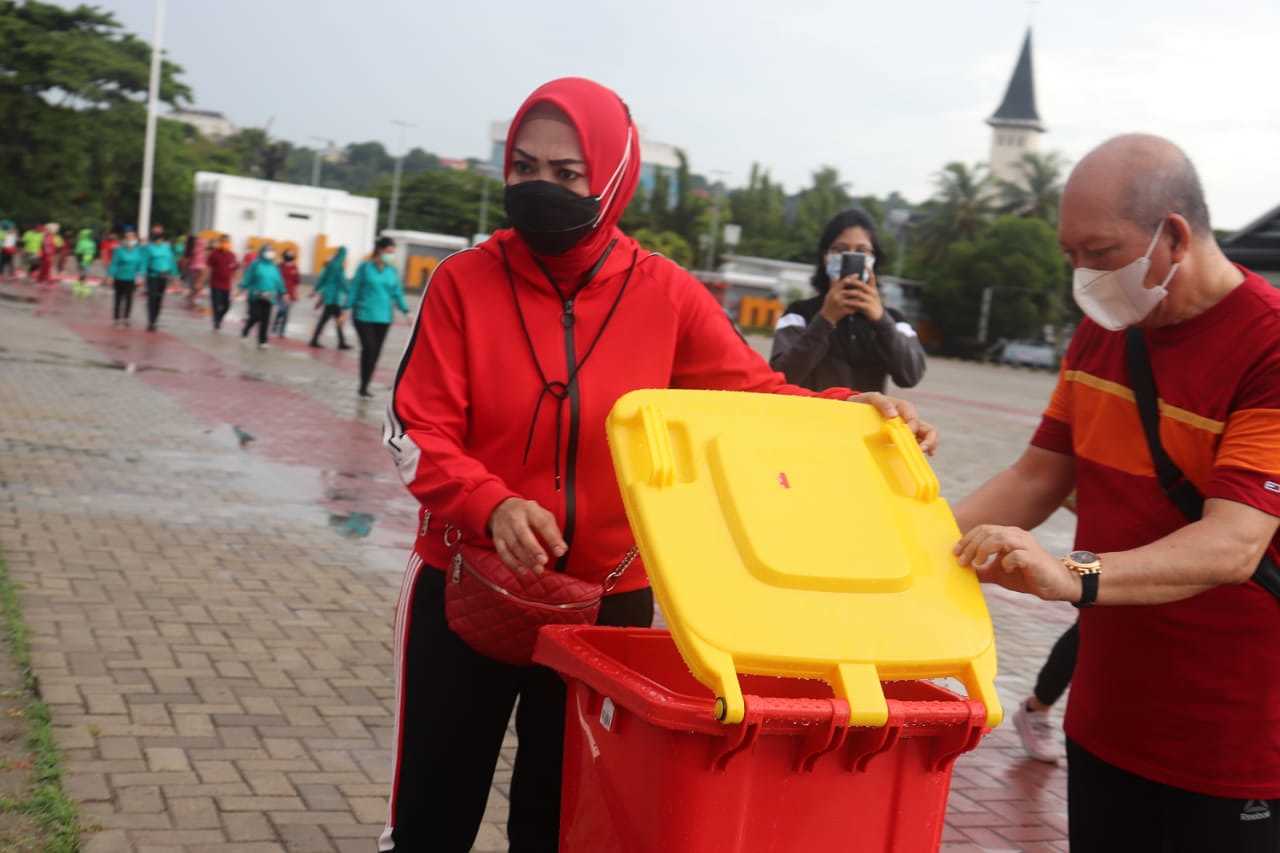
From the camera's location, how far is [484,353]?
2623 millimetres

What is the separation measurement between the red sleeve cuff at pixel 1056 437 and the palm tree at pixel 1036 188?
81138mm

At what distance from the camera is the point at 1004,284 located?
70312 mm

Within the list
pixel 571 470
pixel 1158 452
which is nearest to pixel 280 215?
pixel 571 470

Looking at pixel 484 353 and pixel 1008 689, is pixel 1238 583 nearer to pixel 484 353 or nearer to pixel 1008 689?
pixel 484 353

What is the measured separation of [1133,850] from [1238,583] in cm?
57

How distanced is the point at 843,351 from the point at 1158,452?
2864 millimetres

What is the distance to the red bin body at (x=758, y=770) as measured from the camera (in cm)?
204

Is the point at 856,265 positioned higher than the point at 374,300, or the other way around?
the point at 856,265

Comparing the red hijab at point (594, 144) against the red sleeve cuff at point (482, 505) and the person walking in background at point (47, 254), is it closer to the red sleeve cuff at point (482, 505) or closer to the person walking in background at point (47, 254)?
the red sleeve cuff at point (482, 505)

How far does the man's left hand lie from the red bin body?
0.22m

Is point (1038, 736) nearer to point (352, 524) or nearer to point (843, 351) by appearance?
point (843, 351)

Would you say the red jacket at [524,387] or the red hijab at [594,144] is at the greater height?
the red hijab at [594,144]

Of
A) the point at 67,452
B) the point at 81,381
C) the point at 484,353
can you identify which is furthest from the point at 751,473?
the point at 81,381

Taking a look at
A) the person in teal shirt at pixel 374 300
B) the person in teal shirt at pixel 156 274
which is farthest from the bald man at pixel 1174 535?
the person in teal shirt at pixel 156 274
